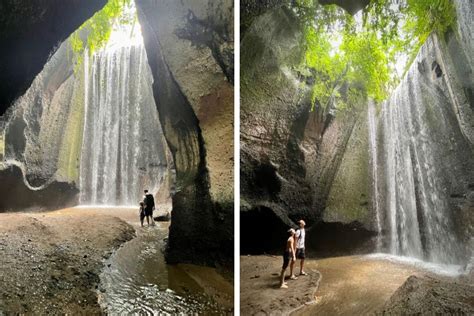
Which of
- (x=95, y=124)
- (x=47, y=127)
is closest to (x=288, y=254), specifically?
(x=95, y=124)

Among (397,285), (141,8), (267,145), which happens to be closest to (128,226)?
(267,145)

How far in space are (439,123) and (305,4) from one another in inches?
68.4

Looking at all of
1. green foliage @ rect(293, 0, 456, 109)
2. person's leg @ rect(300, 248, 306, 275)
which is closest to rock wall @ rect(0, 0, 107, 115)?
green foliage @ rect(293, 0, 456, 109)

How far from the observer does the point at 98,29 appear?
346 cm

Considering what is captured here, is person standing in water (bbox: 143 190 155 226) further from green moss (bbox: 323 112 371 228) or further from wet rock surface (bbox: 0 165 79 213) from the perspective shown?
green moss (bbox: 323 112 371 228)

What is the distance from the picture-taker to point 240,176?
3600mm

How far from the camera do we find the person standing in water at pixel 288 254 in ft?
10.1

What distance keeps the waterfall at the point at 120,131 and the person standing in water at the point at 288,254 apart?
125cm

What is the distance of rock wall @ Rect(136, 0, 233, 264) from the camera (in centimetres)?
342

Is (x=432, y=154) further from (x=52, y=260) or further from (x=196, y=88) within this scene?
(x=52, y=260)

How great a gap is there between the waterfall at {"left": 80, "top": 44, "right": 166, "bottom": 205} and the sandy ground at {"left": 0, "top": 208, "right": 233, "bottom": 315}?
27cm

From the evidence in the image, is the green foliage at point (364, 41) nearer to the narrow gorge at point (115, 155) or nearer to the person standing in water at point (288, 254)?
the narrow gorge at point (115, 155)

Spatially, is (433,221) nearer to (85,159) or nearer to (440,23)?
(440,23)

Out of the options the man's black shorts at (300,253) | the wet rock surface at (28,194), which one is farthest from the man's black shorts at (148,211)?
the man's black shorts at (300,253)
